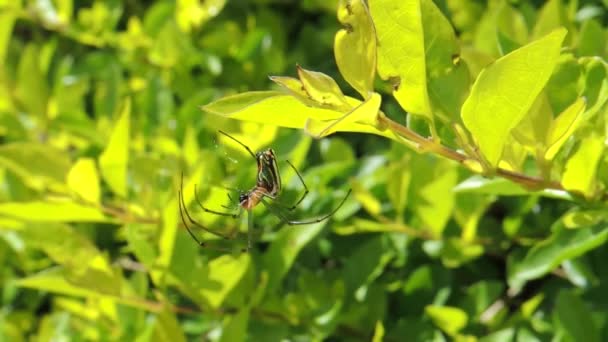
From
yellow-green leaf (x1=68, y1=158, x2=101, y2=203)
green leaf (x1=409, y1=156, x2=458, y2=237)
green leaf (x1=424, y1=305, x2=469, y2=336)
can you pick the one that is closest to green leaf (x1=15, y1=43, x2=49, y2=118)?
yellow-green leaf (x1=68, y1=158, x2=101, y2=203)

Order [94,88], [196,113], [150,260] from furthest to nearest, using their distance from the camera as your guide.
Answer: [94,88] → [196,113] → [150,260]

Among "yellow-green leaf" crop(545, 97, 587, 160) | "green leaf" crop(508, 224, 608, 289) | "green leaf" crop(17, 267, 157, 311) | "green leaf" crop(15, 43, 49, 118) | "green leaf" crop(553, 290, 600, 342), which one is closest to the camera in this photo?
"yellow-green leaf" crop(545, 97, 587, 160)

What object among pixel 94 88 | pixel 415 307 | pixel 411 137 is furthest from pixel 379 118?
pixel 94 88

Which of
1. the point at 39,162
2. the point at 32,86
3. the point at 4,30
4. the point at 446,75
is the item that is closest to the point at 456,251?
the point at 446,75

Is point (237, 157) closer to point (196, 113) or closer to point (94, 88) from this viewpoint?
point (196, 113)

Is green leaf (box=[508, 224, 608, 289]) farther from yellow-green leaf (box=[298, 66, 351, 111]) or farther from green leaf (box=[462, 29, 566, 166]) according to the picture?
yellow-green leaf (box=[298, 66, 351, 111])

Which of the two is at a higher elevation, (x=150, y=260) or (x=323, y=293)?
(x=150, y=260)

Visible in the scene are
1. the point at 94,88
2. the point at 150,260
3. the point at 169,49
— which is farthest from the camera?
the point at 94,88

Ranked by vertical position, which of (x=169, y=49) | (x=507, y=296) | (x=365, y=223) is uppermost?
(x=169, y=49)
